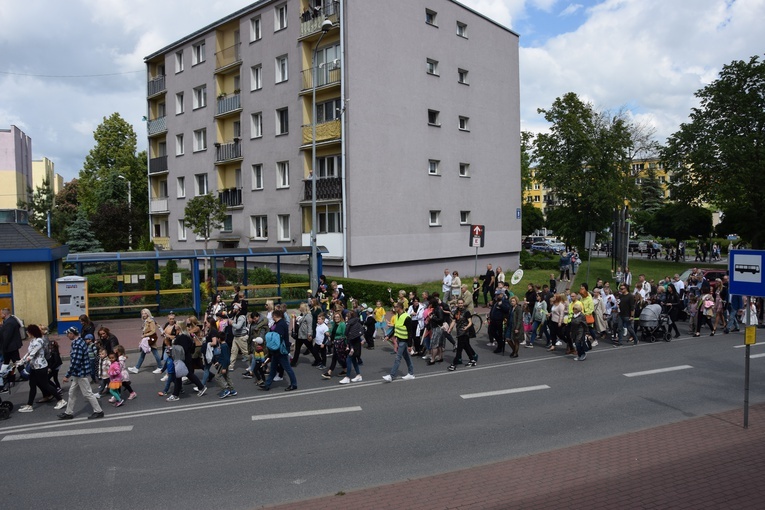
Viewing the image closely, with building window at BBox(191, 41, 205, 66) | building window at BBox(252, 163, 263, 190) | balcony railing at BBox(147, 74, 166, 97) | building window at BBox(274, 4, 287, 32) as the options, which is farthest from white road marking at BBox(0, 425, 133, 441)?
balcony railing at BBox(147, 74, 166, 97)

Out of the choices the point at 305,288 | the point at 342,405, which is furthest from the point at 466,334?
the point at 305,288

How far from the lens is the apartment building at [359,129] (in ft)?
94.0

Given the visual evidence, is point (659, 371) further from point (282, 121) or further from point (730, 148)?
point (730, 148)

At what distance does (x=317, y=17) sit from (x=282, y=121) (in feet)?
19.1

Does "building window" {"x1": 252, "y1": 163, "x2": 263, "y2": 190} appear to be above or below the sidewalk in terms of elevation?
above

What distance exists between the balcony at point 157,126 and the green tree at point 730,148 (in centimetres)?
3829

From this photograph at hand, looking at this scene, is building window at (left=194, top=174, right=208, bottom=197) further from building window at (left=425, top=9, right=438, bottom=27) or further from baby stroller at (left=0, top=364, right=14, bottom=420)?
baby stroller at (left=0, top=364, right=14, bottom=420)

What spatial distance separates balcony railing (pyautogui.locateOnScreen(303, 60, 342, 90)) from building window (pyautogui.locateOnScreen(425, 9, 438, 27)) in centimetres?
649

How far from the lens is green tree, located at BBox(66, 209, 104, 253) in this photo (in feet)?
125

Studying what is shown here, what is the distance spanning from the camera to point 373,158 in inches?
1141

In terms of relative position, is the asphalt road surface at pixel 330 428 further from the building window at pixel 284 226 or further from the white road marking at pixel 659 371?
the building window at pixel 284 226

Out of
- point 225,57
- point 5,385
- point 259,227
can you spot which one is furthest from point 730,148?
point 5,385

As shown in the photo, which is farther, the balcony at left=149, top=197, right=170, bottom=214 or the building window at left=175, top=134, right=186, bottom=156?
the balcony at left=149, top=197, right=170, bottom=214

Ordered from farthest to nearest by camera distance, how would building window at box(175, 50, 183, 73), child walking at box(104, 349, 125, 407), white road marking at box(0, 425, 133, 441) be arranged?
building window at box(175, 50, 183, 73) → child walking at box(104, 349, 125, 407) → white road marking at box(0, 425, 133, 441)
